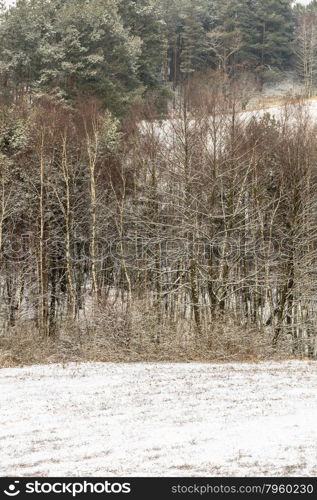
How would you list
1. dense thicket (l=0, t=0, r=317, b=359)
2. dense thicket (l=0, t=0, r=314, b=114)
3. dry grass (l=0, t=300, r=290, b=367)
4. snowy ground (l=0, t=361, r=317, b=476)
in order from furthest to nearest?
dense thicket (l=0, t=0, r=314, b=114), dense thicket (l=0, t=0, r=317, b=359), dry grass (l=0, t=300, r=290, b=367), snowy ground (l=0, t=361, r=317, b=476)

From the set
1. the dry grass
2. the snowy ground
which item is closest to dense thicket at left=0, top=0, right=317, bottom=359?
the dry grass

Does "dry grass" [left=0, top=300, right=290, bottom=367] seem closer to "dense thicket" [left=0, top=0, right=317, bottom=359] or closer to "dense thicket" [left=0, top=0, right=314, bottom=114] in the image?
"dense thicket" [left=0, top=0, right=317, bottom=359]

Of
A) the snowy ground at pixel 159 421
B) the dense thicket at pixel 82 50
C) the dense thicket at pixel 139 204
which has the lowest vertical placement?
the snowy ground at pixel 159 421

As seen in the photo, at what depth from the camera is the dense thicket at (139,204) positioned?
2780cm

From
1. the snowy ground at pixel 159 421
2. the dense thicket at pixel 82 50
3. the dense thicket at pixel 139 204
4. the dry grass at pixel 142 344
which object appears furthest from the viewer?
the dense thicket at pixel 82 50

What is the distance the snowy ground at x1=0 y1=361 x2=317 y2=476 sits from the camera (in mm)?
10234

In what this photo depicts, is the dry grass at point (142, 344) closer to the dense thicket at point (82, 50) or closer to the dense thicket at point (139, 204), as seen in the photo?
the dense thicket at point (139, 204)

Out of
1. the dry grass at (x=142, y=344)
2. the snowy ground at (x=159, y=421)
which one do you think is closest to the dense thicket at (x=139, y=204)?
the dry grass at (x=142, y=344)

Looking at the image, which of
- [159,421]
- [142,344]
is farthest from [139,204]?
[159,421]

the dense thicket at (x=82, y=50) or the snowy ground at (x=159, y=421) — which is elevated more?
the dense thicket at (x=82, y=50)

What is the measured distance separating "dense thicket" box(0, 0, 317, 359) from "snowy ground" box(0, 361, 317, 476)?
18.3ft

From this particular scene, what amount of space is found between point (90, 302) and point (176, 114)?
30.2 ft

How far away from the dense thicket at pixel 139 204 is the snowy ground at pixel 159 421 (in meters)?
5.57

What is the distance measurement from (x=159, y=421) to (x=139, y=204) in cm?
2394
